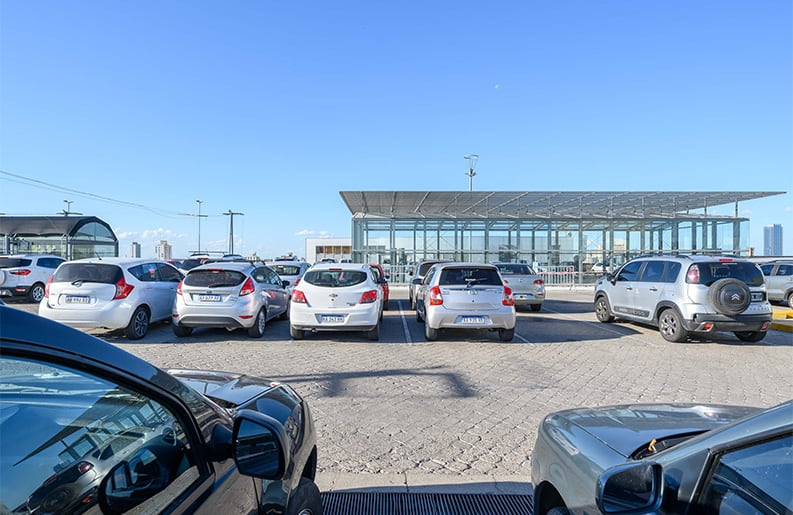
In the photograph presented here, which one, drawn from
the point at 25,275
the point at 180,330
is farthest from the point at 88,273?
the point at 25,275

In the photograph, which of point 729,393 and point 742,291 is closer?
point 729,393

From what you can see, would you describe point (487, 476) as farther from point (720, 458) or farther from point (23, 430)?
point (23, 430)

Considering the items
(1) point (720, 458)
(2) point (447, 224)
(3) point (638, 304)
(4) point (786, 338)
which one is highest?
(2) point (447, 224)

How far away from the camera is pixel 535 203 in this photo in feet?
98.3

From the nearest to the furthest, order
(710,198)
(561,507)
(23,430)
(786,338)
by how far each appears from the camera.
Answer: (23,430), (561,507), (786,338), (710,198)

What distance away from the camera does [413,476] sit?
3605 millimetres

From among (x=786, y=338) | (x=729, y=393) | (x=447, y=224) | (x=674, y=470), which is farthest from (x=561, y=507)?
(x=447, y=224)

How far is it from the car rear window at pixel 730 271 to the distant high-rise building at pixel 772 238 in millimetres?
67405

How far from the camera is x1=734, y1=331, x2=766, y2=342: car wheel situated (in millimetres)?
9468

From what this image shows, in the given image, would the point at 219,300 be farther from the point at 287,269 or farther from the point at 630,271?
the point at 630,271

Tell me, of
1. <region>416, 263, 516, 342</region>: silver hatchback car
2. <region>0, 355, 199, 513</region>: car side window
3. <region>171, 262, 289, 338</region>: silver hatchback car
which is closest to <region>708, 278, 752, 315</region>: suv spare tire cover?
<region>416, 263, 516, 342</region>: silver hatchback car

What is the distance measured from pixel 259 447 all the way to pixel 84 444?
52 cm

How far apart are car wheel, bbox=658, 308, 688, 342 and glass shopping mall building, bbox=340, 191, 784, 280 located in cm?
1843

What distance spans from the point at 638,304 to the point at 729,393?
5.20m
